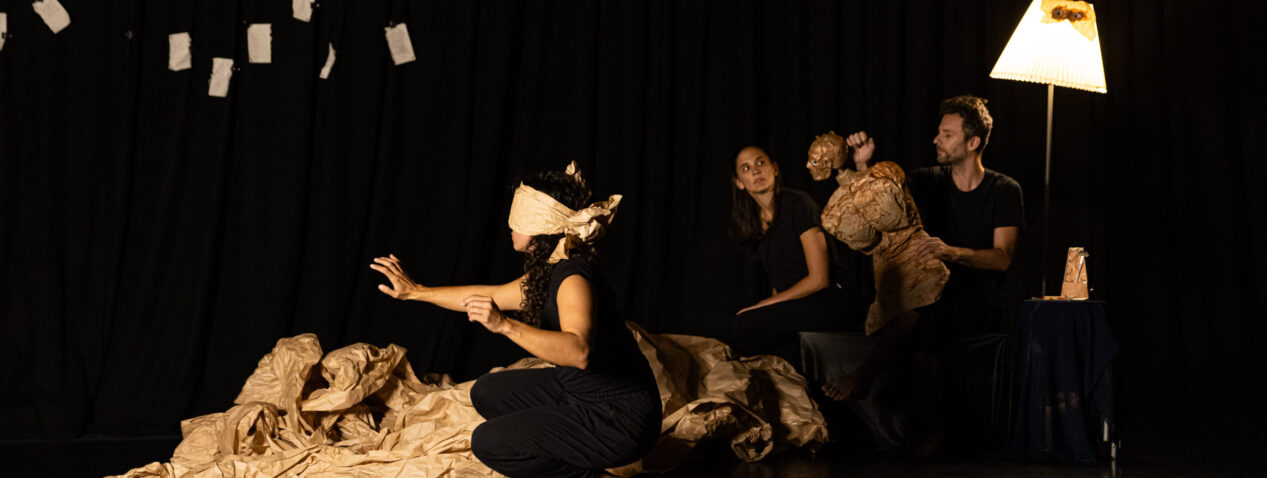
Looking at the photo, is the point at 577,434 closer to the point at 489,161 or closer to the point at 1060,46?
the point at 1060,46

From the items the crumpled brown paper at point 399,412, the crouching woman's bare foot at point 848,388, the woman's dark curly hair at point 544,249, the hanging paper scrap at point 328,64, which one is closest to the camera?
the woman's dark curly hair at point 544,249

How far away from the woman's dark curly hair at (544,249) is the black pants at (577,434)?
212 mm

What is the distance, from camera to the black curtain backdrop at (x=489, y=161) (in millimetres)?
4457

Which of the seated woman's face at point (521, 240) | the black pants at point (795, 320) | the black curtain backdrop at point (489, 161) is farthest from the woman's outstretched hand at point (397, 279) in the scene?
the black curtain backdrop at point (489, 161)

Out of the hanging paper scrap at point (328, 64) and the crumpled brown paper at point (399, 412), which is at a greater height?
the hanging paper scrap at point (328, 64)

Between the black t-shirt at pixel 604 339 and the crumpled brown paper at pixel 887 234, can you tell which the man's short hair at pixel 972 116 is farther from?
the black t-shirt at pixel 604 339

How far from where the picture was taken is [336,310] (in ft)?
15.3

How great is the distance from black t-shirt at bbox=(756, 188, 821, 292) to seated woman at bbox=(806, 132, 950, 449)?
0.21 m

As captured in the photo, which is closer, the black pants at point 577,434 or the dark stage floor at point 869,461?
the black pants at point 577,434

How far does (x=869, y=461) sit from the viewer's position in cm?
348

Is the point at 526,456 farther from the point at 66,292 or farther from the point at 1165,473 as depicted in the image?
the point at 66,292

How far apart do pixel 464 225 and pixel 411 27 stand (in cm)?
94

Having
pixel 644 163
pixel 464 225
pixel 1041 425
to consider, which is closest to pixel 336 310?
pixel 464 225

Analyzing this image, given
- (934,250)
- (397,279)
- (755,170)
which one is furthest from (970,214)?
(397,279)
